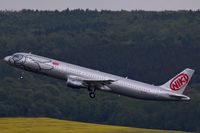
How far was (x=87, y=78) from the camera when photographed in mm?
144000

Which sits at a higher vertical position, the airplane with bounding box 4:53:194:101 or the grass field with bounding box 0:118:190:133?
the airplane with bounding box 4:53:194:101

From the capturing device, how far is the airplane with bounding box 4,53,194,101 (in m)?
143

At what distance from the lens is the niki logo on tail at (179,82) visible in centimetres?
15288

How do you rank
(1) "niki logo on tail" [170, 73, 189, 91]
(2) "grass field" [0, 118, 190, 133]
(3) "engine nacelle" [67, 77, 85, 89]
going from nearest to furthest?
(3) "engine nacelle" [67, 77, 85, 89] → (2) "grass field" [0, 118, 190, 133] → (1) "niki logo on tail" [170, 73, 189, 91]

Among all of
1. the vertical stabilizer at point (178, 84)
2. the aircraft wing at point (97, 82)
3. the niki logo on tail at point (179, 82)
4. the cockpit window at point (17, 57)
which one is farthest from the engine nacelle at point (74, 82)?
the niki logo on tail at point (179, 82)

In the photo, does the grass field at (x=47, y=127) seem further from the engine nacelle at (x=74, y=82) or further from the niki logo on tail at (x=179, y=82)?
the niki logo on tail at (x=179, y=82)

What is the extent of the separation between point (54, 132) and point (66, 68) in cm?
1136

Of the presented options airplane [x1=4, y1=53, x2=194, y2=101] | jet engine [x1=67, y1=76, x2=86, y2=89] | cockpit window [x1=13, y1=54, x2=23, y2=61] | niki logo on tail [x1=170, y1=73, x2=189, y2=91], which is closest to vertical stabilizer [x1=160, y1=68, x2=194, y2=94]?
niki logo on tail [x1=170, y1=73, x2=189, y2=91]

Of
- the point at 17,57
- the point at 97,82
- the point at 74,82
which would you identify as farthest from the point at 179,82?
the point at 17,57

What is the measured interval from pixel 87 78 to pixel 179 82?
55.4 feet

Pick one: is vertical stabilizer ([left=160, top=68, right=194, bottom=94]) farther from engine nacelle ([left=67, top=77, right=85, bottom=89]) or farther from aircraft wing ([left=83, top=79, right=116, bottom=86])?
engine nacelle ([left=67, top=77, right=85, bottom=89])

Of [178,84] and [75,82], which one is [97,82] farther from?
[178,84]

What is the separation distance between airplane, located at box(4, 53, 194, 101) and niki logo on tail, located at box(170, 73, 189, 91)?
303 centimetres

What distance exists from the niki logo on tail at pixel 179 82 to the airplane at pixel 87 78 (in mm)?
3028
